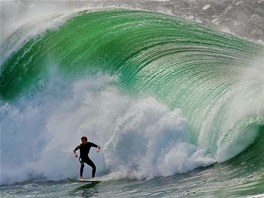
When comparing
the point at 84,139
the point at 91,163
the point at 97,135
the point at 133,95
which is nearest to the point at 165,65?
the point at 133,95

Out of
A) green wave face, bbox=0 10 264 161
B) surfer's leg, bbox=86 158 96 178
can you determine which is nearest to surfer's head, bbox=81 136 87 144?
surfer's leg, bbox=86 158 96 178

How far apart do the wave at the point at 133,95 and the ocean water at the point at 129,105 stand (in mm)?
22

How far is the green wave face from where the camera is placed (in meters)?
11.4

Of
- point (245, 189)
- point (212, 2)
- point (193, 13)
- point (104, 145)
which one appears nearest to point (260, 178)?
point (245, 189)

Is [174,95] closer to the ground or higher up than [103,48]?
closer to the ground

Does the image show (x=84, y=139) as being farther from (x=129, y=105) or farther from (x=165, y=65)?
(x=165, y=65)

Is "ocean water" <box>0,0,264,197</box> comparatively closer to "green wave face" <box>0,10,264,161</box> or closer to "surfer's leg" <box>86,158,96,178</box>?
"green wave face" <box>0,10,264,161</box>

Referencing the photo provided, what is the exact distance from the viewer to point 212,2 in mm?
26078

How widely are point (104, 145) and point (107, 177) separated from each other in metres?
0.77

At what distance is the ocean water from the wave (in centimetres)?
2

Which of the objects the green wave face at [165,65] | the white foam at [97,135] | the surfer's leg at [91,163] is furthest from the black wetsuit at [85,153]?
the green wave face at [165,65]

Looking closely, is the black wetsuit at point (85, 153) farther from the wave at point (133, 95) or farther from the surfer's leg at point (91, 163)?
the wave at point (133, 95)

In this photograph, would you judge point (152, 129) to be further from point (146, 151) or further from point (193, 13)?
point (193, 13)

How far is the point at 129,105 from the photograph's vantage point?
12016 mm
